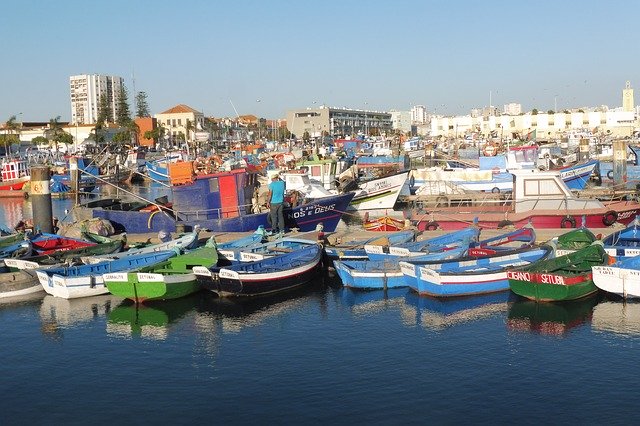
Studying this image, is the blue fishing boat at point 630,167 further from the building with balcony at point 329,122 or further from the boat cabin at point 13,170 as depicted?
the building with balcony at point 329,122

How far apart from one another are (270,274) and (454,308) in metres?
4.93

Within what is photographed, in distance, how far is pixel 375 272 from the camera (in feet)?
65.4

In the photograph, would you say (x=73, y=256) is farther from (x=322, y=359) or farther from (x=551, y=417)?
(x=551, y=417)

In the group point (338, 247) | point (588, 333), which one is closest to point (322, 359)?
point (588, 333)

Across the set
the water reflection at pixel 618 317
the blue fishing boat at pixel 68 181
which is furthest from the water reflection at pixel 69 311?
the blue fishing boat at pixel 68 181

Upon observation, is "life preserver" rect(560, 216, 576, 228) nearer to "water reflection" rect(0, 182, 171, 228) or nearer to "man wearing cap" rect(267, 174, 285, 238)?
"man wearing cap" rect(267, 174, 285, 238)

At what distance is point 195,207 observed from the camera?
92.9 feet

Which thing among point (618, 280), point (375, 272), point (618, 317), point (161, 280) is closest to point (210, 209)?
point (161, 280)

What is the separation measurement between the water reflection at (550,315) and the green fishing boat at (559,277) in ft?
0.61

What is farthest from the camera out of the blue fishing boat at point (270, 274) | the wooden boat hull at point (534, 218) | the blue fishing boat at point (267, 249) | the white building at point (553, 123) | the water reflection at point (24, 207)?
the white building at point (553, 123)

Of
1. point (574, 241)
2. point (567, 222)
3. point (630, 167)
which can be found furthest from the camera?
point (630, 167)

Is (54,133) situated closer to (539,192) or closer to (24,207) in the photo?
(24,207)

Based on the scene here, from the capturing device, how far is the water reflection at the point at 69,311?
59.2ft

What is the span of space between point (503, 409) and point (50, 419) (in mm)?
7577
